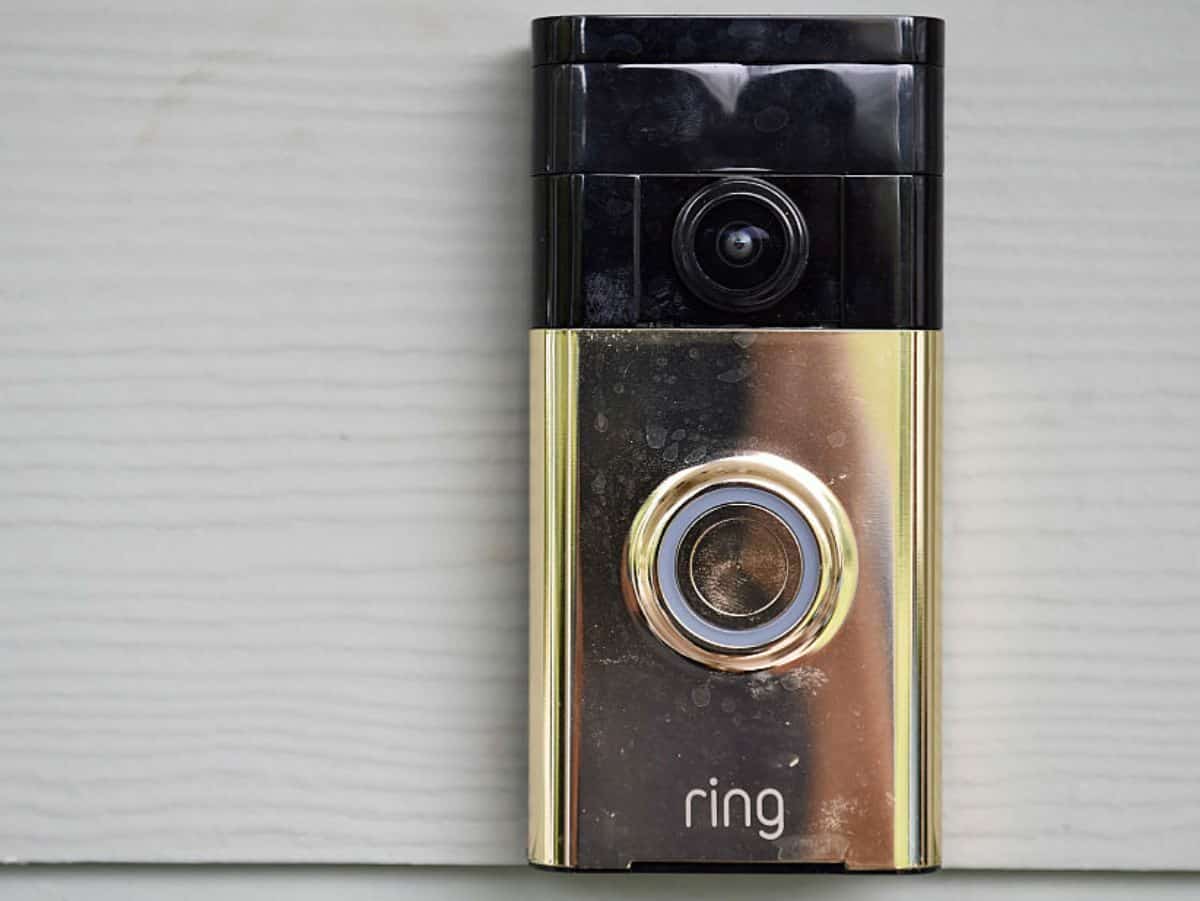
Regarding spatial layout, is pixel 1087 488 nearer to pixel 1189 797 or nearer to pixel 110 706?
pixel 1189 797

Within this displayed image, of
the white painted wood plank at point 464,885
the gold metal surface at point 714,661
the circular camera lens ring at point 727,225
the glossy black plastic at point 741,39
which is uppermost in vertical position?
the glossy black plastic at point 741,39

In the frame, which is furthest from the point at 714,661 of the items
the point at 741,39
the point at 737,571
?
the point at 741,39

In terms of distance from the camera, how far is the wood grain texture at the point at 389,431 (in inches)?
15.1

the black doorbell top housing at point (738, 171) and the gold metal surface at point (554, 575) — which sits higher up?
Result: the black doorbell top housing at point (738, 171)

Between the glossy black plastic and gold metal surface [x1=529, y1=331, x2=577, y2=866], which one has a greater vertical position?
the glossy black plastic

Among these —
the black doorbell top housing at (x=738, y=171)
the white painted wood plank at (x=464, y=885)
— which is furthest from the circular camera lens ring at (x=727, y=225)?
the white painted wood plank at (x=464, y=885)

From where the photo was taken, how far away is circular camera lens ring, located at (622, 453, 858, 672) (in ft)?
1.18

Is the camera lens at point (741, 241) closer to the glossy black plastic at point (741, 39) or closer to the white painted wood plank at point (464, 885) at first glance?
the glossy black plastic at point (741, 39)

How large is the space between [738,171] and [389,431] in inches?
4.4

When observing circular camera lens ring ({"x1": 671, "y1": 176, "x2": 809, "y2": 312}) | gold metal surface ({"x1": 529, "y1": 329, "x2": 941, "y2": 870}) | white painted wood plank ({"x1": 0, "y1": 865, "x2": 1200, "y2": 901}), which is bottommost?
white painted wood plank ({"x1": 0, "y1": 865, "x2": 1200, "y2": 901})

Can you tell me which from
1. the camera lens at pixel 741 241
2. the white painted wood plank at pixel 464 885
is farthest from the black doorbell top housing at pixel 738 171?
the white painted wood plank at pixel 464 885

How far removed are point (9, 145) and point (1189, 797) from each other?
352 millimetres

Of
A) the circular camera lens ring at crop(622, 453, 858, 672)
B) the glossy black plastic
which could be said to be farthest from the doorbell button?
the glossy black plastic

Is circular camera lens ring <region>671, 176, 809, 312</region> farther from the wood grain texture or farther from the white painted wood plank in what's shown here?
the white painted wood plank
